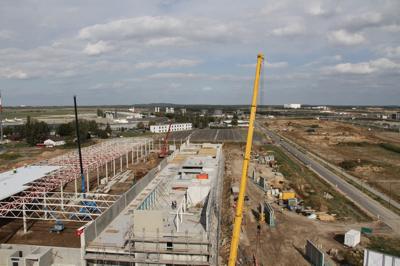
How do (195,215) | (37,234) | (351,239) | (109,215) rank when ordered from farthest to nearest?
1. (37,234)
2. (351,239)
3. (195,215)
4. (109,215)

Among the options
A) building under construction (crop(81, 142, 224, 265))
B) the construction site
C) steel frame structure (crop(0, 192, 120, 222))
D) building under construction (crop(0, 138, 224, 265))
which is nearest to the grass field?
the construction site

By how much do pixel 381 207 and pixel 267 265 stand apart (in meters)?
22.5

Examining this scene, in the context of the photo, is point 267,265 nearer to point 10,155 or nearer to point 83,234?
point 83,234

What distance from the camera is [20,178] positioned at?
124ft

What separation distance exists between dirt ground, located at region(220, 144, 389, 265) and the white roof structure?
21762 mm

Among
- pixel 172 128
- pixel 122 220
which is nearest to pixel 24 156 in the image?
pixel 122 220

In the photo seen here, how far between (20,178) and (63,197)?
17.3ft

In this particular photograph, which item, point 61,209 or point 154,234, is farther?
point 61,209

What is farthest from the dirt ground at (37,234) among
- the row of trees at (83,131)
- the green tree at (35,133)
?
the row of trees at (83,131)

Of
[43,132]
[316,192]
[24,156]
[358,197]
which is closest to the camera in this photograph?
[358,197]

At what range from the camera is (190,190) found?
1316 inches

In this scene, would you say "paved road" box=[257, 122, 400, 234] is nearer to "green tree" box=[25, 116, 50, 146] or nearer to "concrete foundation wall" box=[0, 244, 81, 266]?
"concrete foundation wall" box=[0, 244, 81, 266]

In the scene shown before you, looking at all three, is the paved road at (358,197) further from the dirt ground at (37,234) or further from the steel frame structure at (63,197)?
the dirt ground at (37,234)

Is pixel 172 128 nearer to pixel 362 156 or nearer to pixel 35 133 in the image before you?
pixel 35 133
